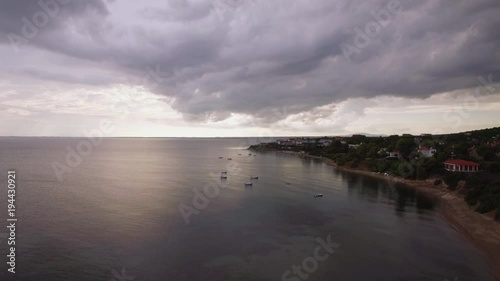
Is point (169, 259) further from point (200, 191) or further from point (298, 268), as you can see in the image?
point (200, 191)

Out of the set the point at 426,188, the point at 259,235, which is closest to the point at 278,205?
the point at 259,235

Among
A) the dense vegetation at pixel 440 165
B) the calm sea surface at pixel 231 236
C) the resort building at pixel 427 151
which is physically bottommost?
the calm sea surface at pixel 231 236

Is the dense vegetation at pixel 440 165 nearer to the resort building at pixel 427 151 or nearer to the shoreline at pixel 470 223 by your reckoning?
the resort building at pixel 427 151

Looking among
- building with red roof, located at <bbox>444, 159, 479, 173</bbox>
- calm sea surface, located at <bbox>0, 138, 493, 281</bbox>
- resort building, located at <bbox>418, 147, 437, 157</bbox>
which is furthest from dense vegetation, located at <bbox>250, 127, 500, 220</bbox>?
calm sea surface, located at <bbox>0, 138, 493, 281</bbox>

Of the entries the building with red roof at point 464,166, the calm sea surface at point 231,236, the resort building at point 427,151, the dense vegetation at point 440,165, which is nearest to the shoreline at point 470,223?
the calm sea surface at point 231,236

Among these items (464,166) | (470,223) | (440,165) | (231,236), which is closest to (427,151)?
(440,165)

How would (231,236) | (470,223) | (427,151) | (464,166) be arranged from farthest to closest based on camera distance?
1. (427,151)
2. (464,166)
3. (470,223)
4. (231,236)

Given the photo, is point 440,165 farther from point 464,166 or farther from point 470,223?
point 470,223
